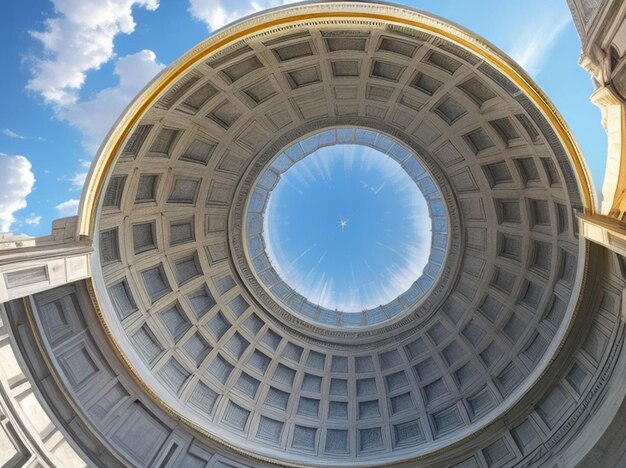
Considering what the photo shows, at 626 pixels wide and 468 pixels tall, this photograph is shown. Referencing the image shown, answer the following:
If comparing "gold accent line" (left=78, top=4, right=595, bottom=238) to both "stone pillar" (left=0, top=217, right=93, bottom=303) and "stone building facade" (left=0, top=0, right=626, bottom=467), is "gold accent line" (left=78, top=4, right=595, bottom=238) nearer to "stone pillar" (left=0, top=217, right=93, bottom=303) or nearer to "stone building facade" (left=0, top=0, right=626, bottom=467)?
"stone building facade" (left=0, top=0, right=626, bottom=467)

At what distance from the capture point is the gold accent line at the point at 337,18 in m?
13.1

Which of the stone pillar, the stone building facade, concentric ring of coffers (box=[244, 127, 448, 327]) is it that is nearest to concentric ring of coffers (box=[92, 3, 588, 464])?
the stone building facade

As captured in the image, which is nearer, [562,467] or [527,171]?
[562,467]

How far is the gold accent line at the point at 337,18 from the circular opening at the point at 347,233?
12623mm

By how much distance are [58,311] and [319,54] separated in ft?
43.2

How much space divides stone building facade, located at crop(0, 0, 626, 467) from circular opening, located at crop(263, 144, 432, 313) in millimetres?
2149

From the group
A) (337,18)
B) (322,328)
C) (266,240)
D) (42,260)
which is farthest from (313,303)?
(42,260)

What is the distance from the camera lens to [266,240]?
87.0ft

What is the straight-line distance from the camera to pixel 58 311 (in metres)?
15.1

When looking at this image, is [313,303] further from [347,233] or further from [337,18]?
[337,18]

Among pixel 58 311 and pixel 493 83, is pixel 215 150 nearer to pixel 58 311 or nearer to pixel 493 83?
pixel 58 311

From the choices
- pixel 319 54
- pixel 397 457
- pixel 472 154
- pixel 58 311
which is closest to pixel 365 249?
pixel 472 154

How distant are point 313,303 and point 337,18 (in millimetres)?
16719

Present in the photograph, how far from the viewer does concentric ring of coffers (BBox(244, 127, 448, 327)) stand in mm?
23344
